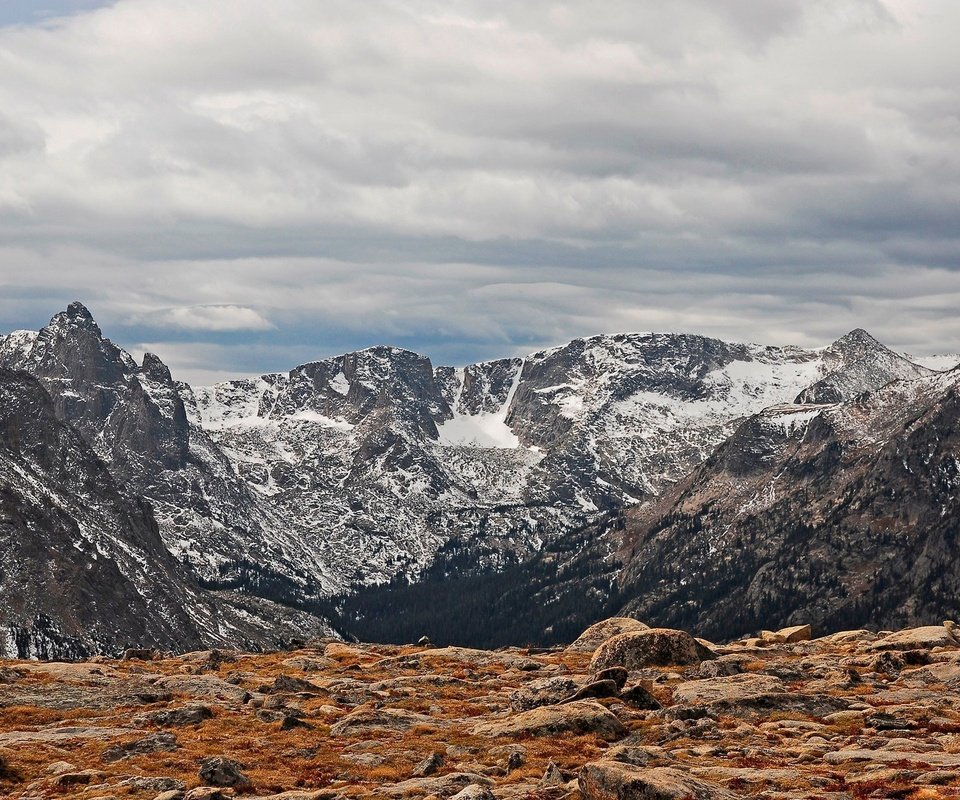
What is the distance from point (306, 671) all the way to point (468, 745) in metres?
40.9

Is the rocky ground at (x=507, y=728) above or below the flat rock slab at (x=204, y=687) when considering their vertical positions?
above

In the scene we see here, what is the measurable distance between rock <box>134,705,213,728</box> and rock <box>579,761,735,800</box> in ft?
98.1

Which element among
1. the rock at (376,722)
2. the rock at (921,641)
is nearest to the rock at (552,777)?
the rock at (376,722)

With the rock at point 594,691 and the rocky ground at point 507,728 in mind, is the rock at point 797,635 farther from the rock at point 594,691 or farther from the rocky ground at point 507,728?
the rock at point 594,691

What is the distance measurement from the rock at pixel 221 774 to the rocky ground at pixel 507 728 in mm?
73

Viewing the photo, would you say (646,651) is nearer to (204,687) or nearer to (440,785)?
(204,687)

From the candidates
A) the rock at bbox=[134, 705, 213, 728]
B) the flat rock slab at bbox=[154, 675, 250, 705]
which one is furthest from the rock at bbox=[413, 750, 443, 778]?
the flat rock slab at bbox=[154, 675, 250, 705]

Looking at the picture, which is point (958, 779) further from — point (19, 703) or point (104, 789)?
point (19, 703)

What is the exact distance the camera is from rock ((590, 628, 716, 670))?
8256cm

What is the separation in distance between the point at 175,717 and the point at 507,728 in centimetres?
1977

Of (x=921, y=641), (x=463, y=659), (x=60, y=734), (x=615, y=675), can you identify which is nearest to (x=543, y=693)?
(x=615, y=675)

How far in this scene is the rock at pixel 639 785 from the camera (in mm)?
40781

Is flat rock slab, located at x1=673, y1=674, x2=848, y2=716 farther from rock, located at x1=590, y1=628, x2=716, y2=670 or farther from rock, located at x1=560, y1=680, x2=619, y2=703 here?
rock, located at x1=590, y1=628, x2=716, y2=670

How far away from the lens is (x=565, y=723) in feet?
192
